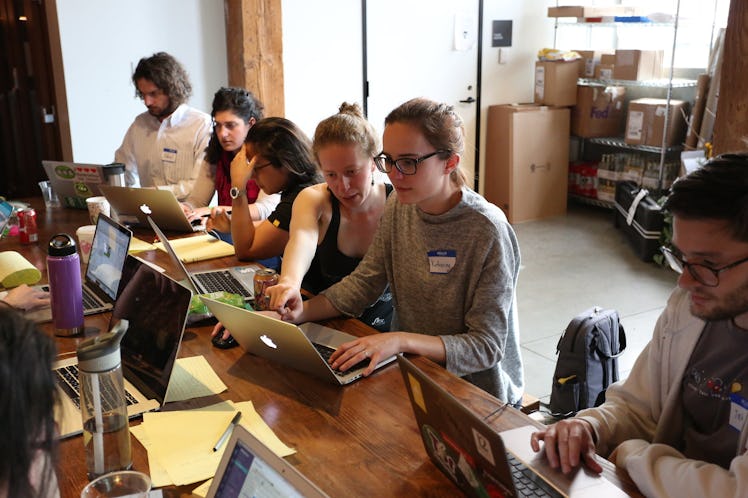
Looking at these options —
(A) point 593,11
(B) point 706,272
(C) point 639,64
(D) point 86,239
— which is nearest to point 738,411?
(B) point 706,272

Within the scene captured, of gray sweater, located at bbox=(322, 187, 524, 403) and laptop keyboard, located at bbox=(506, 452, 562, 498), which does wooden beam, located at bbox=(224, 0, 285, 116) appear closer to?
gray sweater, located at bbox=(322, 187, 524, 403)

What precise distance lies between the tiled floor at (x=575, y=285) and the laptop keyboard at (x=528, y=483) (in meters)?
2.06

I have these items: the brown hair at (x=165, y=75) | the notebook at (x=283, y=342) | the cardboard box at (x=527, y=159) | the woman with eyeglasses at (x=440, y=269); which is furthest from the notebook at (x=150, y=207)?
the cardboard box at (x=527, y=159)

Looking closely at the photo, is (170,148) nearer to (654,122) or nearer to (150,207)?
(150,207)

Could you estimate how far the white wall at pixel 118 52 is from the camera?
4676 mm

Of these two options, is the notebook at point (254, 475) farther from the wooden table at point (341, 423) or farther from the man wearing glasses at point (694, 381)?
the man wearing glasses at point (694, 381)

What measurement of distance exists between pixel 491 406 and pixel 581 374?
3.41ft

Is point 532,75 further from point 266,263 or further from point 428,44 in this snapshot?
point 266,263

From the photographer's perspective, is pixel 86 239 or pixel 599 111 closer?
pixel 86 239

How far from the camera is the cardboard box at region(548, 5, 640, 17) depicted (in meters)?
5.90

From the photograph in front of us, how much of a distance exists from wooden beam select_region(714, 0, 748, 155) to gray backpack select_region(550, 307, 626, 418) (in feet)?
2.26

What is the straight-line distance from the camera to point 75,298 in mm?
1861

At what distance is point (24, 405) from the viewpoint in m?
0.72

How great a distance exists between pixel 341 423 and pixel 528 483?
1.26ft
